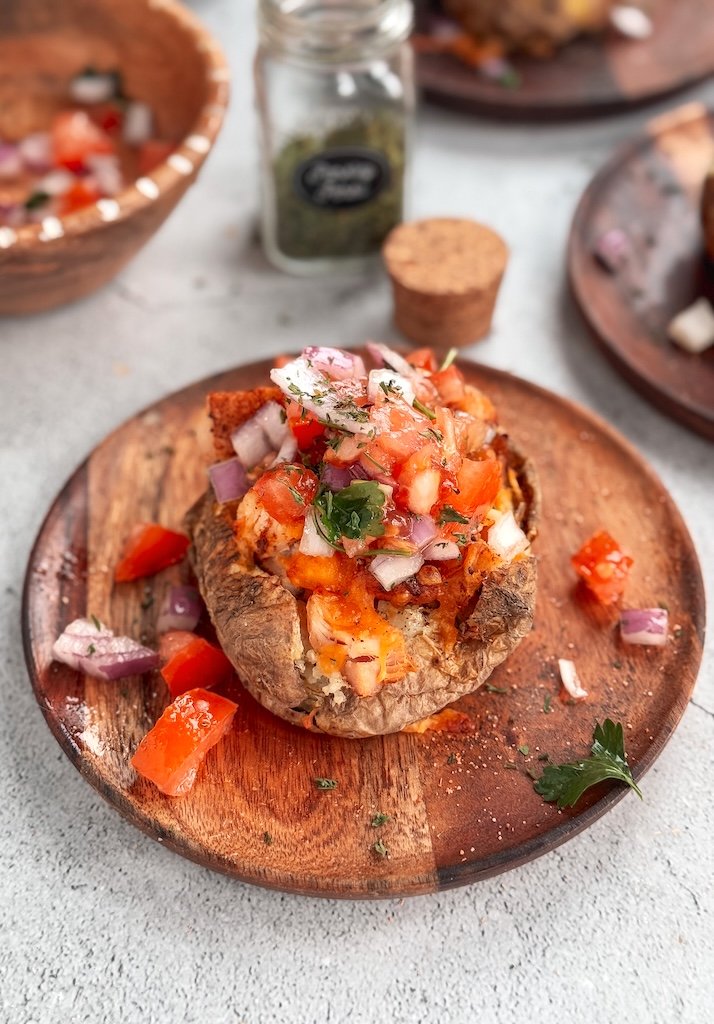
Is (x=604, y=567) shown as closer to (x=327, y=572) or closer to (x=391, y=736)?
(x=391, y=736)

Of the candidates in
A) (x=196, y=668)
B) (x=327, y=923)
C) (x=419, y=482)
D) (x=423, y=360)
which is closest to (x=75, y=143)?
(x=423, y=360)

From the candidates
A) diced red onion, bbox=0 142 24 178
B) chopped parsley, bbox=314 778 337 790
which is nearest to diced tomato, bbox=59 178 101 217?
diced red onion, bbox=0 142 24 178

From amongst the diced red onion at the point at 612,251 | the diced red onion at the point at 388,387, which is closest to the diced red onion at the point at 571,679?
the diced red onion at the point at 388,387

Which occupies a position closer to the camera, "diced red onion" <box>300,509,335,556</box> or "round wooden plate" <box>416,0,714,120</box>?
"diced red onion" <box>300,509,335,556</box>

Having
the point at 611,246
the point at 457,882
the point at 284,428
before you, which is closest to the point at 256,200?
the point at 611,246

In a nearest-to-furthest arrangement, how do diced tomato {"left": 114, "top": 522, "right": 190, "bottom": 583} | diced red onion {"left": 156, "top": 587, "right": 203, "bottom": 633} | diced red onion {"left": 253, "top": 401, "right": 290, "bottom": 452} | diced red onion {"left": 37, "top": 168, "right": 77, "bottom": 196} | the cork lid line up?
diced red onion {"left": 253, "top": 401, "right": 290, "bottom": 452}, diced red onion {"left": 156, "top": 587, "right": 203, "bottom": 633}, diced tomato {"left": 114, "top": 522, "right": 190, "bottom": 583}, the cork lid, diced red onion {"left": 37, "top": 168, "right": 77, "bottom": 196}

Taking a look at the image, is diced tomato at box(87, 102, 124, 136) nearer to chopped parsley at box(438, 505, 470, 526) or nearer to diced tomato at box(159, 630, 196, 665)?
diced tomato at box(159, 630, 196, 665)

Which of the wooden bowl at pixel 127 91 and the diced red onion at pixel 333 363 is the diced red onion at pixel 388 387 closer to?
the diced red onion at pixel 333 363

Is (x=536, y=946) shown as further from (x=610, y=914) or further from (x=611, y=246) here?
(x=611, y=246)
